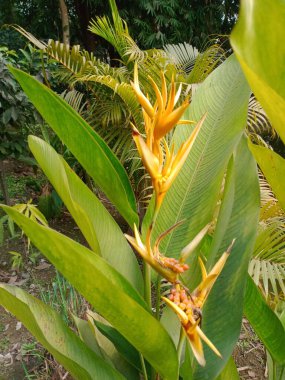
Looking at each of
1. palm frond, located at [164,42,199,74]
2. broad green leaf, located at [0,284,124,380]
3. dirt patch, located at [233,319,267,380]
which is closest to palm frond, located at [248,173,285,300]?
dirt patch, located at [233,319,267,380]

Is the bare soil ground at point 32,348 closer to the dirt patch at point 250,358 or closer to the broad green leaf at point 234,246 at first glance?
Result: the dirt patch at point 250,358

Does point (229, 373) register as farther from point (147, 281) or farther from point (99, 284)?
point (99, 284)

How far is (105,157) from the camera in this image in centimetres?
67

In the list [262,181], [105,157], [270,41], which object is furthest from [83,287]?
[262,181]

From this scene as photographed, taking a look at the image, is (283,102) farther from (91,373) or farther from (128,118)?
(128,118)

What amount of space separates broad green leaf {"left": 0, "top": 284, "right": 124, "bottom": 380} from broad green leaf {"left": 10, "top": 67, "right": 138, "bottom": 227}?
21 centimetres

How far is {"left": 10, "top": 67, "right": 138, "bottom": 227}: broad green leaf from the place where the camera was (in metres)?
0.64

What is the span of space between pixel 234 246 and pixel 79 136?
294 millimetres

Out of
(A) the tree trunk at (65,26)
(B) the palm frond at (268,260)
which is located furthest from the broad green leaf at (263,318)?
(A) the tree trunk at (65,26)

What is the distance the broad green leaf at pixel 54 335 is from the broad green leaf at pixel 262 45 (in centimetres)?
42

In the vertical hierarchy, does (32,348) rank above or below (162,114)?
below

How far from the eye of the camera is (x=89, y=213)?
722mm

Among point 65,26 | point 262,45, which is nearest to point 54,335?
point 262,45

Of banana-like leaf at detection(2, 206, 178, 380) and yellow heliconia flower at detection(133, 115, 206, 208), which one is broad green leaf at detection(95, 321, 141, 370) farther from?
yellow heliconia flower at detection(133, 115, 206, 208)
